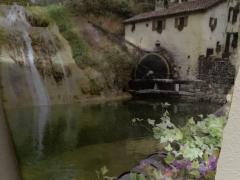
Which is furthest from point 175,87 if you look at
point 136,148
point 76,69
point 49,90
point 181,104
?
point 49,90

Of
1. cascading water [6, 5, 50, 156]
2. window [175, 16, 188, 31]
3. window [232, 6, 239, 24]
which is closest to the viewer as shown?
window [232, 6, 239, 24]

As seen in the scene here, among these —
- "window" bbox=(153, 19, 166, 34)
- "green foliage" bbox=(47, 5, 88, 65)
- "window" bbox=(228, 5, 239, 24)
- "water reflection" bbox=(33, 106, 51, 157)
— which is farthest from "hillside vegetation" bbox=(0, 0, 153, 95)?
"window" bbox=(228, 5, 239, 24)

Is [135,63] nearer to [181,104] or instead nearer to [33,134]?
[181,104]

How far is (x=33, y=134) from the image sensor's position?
4.15ft

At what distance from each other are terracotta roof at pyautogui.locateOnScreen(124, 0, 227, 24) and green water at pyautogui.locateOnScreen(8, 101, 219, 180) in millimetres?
321

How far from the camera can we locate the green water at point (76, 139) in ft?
4.08

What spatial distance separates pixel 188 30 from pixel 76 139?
0.60m

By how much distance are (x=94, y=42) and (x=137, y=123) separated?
0.35 m

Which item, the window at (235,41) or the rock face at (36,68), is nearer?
the window at (235,41)

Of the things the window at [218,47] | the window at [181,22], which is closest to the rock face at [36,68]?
the window at [181,22]

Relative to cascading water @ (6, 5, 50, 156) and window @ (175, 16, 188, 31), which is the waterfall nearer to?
cascading water @ (6, 5, 50, 156)

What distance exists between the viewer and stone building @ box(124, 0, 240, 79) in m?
1.06

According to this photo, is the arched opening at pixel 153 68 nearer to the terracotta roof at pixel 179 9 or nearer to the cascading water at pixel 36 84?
the terracotta roof at pixel 179 9

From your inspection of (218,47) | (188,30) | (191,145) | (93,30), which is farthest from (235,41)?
(93,30)
